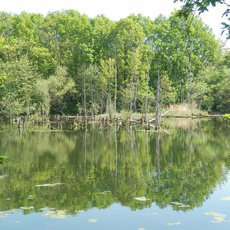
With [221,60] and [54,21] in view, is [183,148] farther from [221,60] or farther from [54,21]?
[221,60]

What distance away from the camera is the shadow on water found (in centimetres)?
1049

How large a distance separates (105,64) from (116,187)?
109 ft

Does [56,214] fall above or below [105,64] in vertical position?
below

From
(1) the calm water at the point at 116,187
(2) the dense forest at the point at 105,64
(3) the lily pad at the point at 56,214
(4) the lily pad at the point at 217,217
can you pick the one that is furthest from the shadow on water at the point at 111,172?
(2) the dense forest at the point at 105,64

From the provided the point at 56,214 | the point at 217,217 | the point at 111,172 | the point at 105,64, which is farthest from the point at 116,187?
the point at 105,64

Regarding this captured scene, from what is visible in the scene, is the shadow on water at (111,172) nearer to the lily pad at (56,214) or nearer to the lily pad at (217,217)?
the lily pad at (56,214)

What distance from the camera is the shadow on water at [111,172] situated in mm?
10493

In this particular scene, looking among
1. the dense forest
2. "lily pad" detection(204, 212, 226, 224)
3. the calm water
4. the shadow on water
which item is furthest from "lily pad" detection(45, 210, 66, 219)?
the dense forest

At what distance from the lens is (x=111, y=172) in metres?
14.2

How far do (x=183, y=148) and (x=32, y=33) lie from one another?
36.0 meters

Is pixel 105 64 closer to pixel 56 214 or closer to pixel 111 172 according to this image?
pixel 111 172

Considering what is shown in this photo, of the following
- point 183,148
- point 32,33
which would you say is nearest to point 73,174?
point 183,148

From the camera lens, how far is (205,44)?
55375 millimetres

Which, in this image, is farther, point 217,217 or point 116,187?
point 116,187
